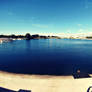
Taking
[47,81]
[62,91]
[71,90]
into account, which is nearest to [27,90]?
[47,81]

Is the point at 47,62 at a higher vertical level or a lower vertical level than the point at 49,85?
lower

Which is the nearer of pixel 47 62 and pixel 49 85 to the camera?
pixel 49 85

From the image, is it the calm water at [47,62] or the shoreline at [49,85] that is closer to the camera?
the shoreline at [49,85]

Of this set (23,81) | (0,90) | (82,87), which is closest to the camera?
(0,90)

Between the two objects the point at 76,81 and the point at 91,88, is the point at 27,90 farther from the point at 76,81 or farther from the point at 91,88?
the point at 91,88

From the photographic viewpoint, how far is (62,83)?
927 cm

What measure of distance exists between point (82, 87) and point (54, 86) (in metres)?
2.90

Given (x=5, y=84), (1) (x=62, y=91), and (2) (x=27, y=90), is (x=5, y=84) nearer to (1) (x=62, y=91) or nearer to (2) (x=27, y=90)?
(2) (x=27, y=90)

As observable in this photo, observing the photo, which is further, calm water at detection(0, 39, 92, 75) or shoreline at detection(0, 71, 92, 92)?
calm water at detection(0, 39, 92, 75)

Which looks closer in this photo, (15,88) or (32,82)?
(15,88)

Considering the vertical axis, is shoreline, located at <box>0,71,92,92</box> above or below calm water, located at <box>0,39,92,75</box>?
above

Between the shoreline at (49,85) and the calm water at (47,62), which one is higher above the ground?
the shoreline at (49,85)

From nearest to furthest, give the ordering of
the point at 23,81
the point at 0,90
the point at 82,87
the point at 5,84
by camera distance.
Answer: the point at 0,90 < the point at 82,87 < the point at 5,84 < the point at 23,81

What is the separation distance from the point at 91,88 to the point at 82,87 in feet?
2.74
